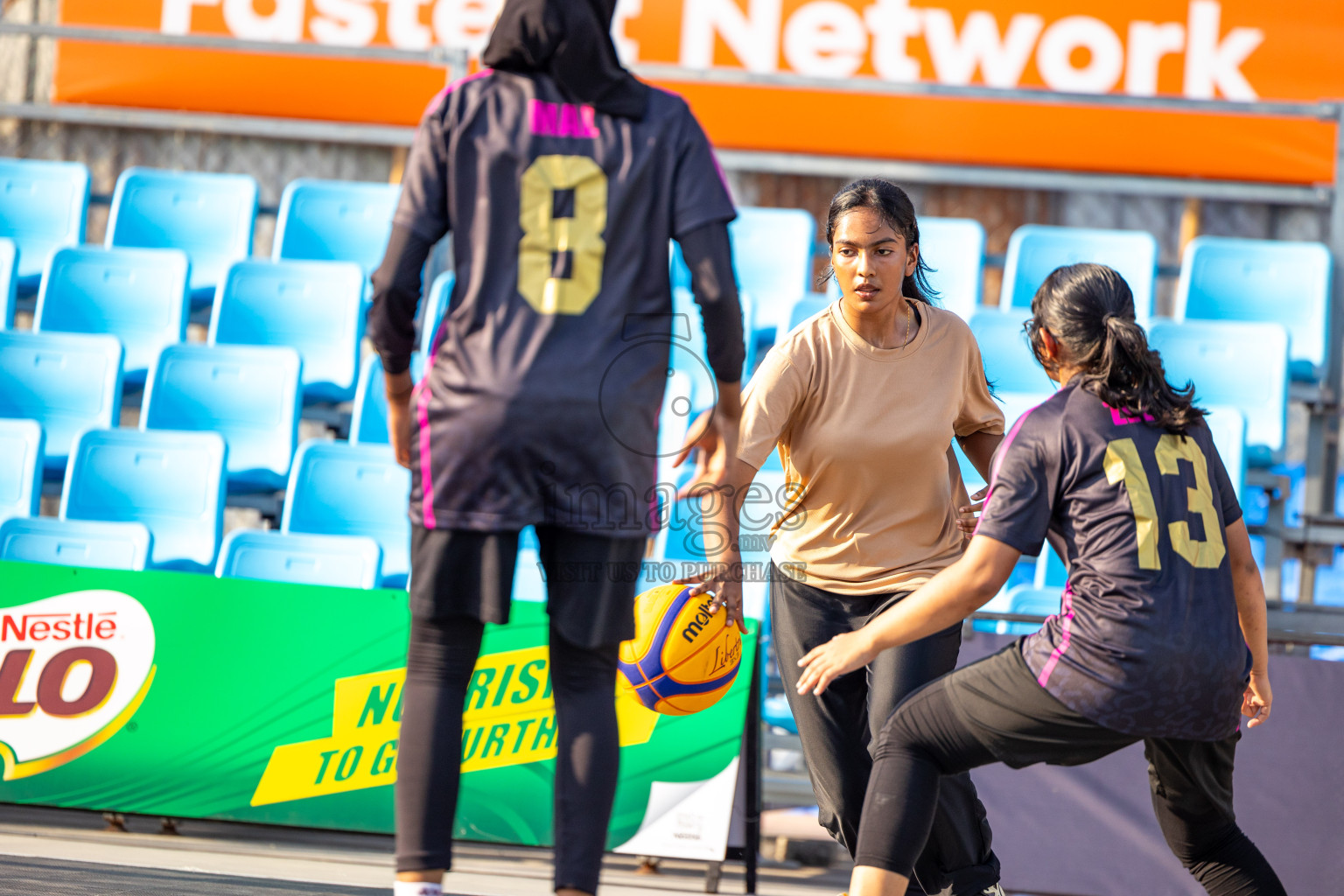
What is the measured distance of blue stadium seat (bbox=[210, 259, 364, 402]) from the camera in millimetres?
6348

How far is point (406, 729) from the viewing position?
1970mm

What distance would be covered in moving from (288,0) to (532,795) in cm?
555

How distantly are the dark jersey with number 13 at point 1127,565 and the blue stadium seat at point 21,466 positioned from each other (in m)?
4.48

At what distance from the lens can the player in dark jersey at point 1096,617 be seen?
222 centimetres

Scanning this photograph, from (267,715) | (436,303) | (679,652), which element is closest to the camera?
(679,652)

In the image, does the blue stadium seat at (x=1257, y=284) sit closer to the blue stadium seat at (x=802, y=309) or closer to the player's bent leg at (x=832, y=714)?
the blue stadium seat at (x=802, y=309)

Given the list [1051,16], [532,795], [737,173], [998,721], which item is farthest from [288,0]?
[998,721]

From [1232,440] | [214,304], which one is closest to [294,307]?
[214,304]

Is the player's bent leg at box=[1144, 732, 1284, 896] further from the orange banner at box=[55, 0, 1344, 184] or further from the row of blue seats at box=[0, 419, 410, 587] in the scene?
the orange banner at box=[55, 0, 1344, 184]

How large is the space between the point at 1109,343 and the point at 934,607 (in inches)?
23.8

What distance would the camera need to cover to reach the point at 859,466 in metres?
2.84

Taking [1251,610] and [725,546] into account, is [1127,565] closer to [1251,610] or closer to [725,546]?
[1251,610]

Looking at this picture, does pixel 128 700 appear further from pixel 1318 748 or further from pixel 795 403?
pixel 1318 748

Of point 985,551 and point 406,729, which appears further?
point 985,551
